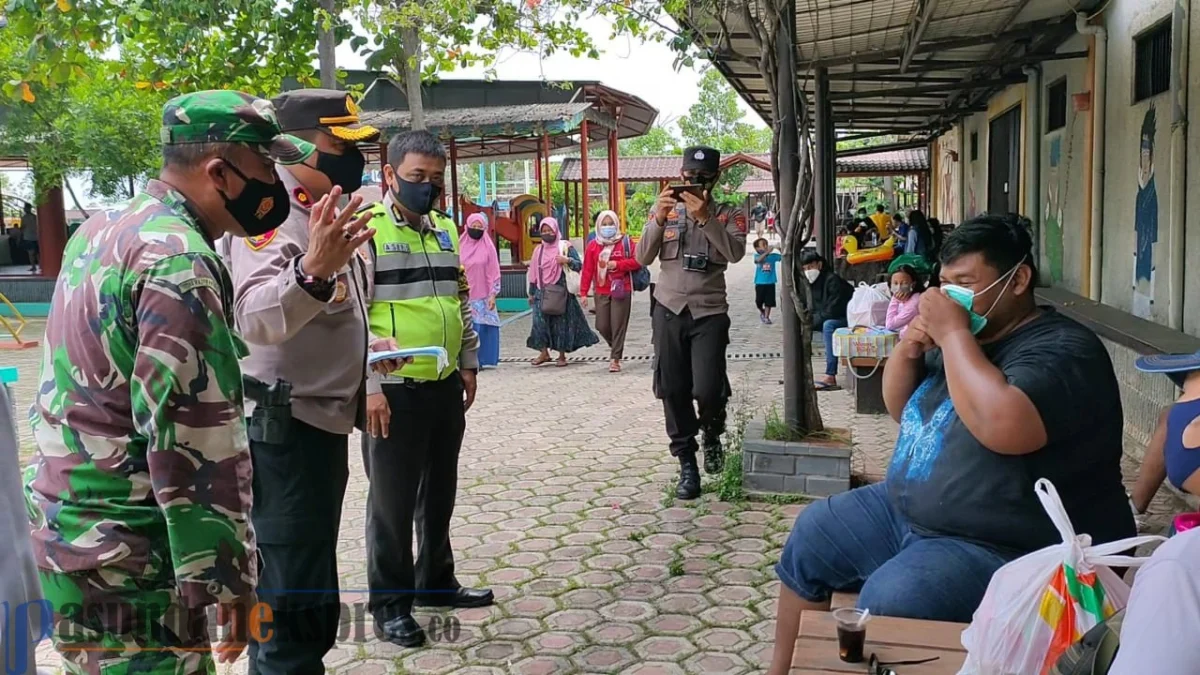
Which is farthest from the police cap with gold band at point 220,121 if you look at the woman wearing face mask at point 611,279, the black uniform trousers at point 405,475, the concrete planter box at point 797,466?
the woman wearing face mask at point 611,279

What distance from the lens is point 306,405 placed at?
287 cm

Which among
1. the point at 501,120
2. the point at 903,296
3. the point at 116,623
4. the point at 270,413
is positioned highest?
the point at 501,120

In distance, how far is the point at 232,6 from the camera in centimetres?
783

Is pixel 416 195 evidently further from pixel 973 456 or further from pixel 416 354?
pixel 973 456

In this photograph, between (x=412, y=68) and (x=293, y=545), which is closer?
(x=293, y=545)

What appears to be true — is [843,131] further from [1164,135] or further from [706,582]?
[706,582]

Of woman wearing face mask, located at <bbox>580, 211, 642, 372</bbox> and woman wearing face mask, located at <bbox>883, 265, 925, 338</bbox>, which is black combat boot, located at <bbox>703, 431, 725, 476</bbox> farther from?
woman wearing face mask, located at <bbox>580, 211, 642, 372</bbox>

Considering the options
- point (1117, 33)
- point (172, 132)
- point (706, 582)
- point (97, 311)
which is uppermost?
point (1117, 33)

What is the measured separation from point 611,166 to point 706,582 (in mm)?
15735

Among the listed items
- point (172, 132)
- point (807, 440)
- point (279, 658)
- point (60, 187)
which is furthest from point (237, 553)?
point (60, 187)

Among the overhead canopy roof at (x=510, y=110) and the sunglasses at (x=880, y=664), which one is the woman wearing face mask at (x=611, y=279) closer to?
the overhead canopy roof at (x=510, y=110)

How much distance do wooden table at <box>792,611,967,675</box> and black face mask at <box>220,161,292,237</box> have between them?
150 cm

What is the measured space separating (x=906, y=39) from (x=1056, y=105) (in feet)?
9.31

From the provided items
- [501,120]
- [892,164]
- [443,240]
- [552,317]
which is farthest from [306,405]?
[892,164]
